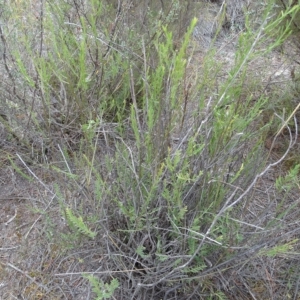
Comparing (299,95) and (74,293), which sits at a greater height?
(299,95)

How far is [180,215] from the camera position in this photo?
1.34 m

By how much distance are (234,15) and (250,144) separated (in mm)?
2499

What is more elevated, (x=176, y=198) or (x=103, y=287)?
(x=176, y=198)

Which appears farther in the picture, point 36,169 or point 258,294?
point 36,169

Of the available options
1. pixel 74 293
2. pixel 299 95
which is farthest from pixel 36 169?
pixel 299 95

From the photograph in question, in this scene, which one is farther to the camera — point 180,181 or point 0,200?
point 0,200

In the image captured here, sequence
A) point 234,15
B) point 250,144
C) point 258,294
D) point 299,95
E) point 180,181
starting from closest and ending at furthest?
point 180,181, point 258,294, point 250,144, point 299,95, point 234,15

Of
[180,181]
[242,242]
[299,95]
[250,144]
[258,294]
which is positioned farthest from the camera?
[299,95]

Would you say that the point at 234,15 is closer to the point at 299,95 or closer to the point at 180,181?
the point at 299,95

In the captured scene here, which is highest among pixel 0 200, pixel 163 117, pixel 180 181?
pixel 163 117

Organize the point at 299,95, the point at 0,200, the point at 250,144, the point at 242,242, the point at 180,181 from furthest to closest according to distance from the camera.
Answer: the point at 299,95, the point at 0,200, the point at 250,144, the point at 242,242, the point at 180,181

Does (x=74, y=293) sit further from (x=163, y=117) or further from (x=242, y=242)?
(x=163, y=117)

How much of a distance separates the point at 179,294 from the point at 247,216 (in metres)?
0.53

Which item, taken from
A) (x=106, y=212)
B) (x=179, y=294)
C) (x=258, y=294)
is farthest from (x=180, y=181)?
(x=258, y=294)
